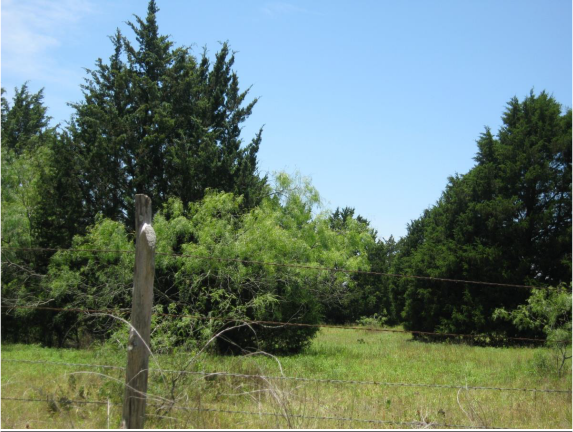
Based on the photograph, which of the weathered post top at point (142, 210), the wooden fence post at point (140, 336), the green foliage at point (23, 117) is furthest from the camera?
the green foliage at point (23, 117)

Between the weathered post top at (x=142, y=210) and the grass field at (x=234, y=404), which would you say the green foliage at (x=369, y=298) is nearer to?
the grass field at (x=234, y=404)

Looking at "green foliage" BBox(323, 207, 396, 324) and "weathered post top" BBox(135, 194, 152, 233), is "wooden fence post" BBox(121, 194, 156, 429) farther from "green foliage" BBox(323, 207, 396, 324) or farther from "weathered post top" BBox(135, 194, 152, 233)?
"green foliage" BBox(323, 207, 396, 324)

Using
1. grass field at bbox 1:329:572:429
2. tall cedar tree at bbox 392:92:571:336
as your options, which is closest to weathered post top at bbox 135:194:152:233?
grass field at bbox 1:329:572:429

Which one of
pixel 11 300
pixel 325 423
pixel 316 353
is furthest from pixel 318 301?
pixel 325 423

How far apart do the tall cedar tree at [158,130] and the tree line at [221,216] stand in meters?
0.07

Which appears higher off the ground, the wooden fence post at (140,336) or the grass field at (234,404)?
the wooden fence post at (140,336)

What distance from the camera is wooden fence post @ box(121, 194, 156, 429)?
378cm

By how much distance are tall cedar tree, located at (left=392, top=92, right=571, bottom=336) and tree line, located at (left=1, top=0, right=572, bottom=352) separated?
7 centimetres

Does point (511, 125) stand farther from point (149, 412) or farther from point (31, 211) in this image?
point (149, 412)

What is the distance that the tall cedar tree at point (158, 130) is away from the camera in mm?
20625

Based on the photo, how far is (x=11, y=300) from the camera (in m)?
15.8

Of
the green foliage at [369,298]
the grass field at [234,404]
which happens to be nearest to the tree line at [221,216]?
the grass field at [234,404]

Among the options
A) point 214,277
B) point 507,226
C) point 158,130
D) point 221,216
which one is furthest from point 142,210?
point 507,226

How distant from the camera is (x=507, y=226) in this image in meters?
24.1
